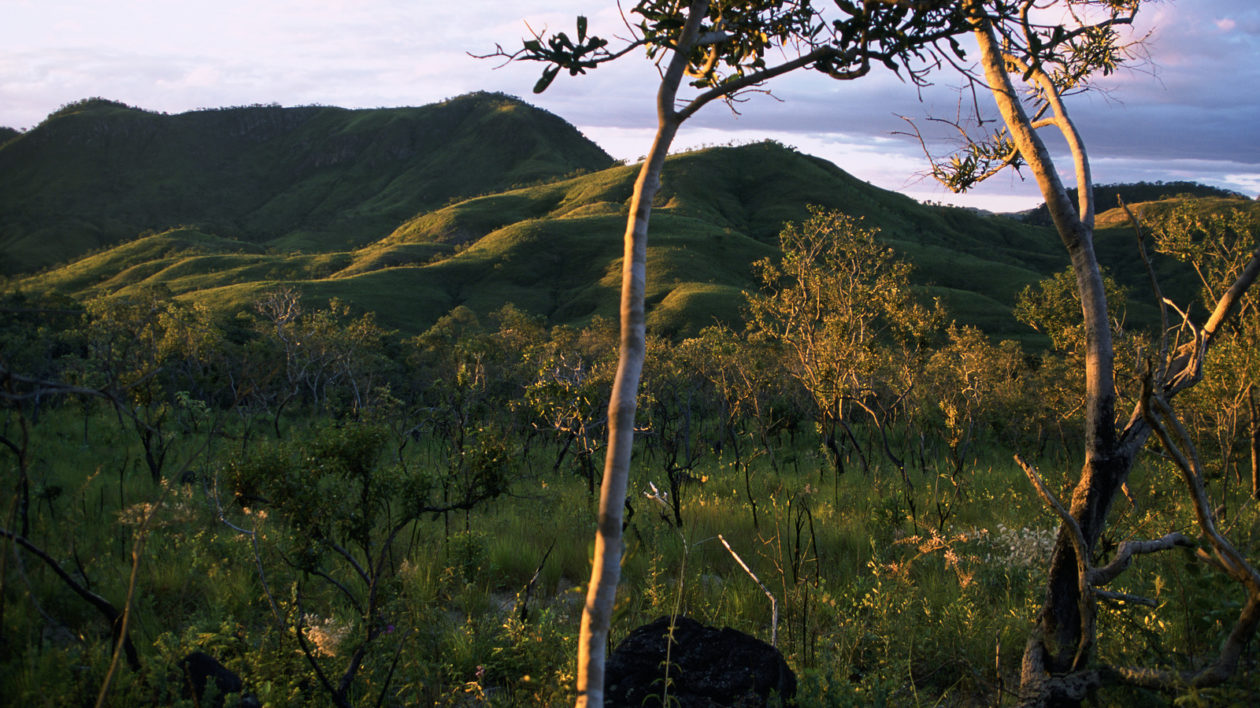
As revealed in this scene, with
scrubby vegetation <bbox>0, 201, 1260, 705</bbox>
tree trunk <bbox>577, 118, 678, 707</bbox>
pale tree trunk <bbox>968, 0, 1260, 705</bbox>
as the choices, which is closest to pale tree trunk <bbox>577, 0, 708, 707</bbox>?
tree trunk <bbox>577, 118, 678, 707</bbox>

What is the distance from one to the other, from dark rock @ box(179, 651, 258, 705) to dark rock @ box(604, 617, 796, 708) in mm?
2134

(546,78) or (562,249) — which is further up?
(562,249)

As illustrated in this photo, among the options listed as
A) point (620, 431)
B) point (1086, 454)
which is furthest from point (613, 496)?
point (1086, 454)

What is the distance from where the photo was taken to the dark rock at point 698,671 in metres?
3.71

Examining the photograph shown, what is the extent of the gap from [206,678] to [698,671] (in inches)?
112

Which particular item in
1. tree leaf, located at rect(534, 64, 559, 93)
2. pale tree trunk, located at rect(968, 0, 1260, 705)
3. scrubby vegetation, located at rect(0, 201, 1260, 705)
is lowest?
scrubby vegetation, located at rect(0, 201, 1260, 705)

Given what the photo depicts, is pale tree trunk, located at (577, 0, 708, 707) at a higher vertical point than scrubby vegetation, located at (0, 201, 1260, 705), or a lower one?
higher

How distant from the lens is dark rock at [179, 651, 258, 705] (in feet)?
11.9

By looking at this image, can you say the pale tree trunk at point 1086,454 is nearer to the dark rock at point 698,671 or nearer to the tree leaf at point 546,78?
the dark rock at point 698,671

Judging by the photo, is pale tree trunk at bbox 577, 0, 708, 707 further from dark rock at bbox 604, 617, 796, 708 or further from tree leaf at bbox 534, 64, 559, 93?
dark rock at bbox 604, 617, 796, 708

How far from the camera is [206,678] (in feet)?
12.2

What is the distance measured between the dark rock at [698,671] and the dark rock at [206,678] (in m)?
2.13

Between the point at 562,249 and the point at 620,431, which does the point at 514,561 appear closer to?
the point at 620,431

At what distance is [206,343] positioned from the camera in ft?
72.2
